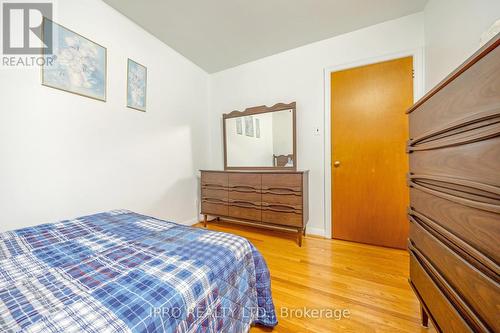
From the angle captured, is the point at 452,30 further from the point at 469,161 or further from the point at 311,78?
the point at 469,161

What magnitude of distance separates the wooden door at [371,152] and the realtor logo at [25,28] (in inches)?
109

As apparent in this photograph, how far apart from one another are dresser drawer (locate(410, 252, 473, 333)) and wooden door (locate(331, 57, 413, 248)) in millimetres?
1217

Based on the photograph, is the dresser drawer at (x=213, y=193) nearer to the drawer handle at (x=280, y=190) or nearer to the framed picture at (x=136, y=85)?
the drawer handle at (x=280, y=190)

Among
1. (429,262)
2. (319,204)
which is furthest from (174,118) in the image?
(429,262)

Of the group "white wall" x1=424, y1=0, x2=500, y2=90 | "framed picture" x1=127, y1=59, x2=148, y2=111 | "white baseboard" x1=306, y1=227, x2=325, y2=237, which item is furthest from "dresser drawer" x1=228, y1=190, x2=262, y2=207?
"white wall" x1=424, y1=0, x2=500, y2=90

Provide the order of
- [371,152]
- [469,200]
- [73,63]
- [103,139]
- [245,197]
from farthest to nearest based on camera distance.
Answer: [245,197]
[371,152]
[103,139]
[73,63]
[469,200]

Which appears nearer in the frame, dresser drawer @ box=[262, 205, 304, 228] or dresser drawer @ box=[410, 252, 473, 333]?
dresser drawer @ box=[410, 252, 473, 333]

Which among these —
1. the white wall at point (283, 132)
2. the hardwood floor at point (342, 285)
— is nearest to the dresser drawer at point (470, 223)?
the hardwood floor at point (342, 285)

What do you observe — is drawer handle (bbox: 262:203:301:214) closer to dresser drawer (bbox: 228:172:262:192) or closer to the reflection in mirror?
dresser drawer (bbox: 228:172:262:192)

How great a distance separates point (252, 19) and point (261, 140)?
1422 mm

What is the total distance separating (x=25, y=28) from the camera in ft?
4.70

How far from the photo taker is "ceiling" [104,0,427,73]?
6.12ft

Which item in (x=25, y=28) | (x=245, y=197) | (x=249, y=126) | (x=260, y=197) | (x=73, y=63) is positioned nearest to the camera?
(x=25, y=28)

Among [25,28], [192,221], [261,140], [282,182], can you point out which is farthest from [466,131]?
[192,221]
